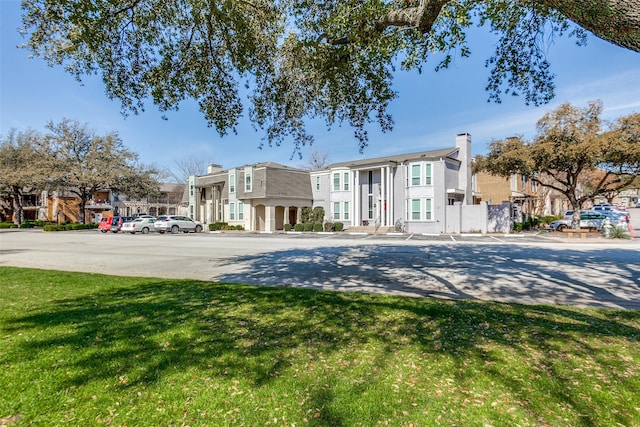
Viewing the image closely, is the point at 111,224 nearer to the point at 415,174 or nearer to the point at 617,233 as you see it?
the point at 415,174

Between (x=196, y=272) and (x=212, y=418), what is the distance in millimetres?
7867

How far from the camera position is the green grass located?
268 centimetres

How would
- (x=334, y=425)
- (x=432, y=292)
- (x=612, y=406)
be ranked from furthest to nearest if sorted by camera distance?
(x=432, y=292) → (x=612, y=406) → (x=334, y=425)

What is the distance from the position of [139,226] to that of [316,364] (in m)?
33.8

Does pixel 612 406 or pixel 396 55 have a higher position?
pixel 396 55

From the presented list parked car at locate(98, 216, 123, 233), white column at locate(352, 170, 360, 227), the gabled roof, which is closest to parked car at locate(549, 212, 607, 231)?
the gabled roof

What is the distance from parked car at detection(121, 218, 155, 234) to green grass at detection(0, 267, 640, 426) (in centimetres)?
2946

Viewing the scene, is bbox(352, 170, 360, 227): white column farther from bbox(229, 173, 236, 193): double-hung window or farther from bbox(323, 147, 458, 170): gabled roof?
bbox(229, 173, 236, 193): double-hung window

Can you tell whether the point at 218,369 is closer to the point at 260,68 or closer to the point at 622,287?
the point at 260,68

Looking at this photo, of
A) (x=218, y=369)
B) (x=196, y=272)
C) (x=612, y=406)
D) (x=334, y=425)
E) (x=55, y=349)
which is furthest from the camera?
(x=196, y=272)

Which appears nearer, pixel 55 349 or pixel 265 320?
pixel 55 349

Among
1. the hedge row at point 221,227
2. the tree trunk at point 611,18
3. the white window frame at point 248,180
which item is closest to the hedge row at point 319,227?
the white window frame at point 248,180

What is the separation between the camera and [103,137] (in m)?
Answer: 40.7

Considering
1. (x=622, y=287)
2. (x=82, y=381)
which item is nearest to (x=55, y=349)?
(x=82, y=381)
